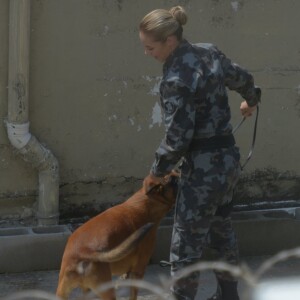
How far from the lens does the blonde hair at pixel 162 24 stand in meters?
3.69

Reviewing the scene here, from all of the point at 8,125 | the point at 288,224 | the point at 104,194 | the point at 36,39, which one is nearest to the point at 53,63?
the point at 36,39

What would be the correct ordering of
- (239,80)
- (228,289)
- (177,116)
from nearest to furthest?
1. (177,116)
2. (239,80)
3. (228,289)

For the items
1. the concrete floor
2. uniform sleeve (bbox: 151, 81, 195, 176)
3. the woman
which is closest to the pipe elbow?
the concrete floor

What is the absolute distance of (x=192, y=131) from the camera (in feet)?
12.2

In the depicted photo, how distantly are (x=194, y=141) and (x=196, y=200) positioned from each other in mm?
323

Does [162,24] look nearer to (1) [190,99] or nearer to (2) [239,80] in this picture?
(1) [190,99]

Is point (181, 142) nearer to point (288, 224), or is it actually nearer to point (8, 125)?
point (8, 125)

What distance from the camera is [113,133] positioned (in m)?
5.43

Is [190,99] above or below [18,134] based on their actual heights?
above

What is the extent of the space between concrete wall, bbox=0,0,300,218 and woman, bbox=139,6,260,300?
1422 mm

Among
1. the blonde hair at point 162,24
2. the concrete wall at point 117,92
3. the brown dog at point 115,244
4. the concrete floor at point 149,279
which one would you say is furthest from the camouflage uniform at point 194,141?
the concrete wall at point 117,92

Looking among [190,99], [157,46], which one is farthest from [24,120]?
[190,99]

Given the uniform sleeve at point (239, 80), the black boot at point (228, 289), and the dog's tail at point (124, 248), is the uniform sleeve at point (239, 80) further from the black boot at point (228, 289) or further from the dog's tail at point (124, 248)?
→ the black boot at point (228, 289)

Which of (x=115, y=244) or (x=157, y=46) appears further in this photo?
(x=115, y=244)
